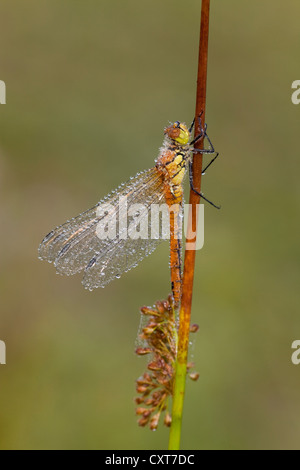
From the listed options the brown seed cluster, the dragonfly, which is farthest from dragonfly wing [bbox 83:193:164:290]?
the brown seed cluster

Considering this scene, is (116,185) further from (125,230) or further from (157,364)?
(157,364)

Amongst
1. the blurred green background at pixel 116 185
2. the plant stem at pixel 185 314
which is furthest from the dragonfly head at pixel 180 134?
the blurred green background at pixel 116 185

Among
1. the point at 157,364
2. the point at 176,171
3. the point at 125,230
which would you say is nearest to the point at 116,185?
the point at 125,230

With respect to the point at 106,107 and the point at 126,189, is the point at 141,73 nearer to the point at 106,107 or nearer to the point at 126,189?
the point at 106,107

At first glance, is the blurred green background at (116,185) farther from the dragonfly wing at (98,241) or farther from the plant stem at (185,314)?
the plant stem at (185,314)

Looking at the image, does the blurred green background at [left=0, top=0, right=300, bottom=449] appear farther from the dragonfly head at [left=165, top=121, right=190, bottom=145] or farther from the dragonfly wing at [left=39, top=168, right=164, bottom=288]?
the dragonfly head at [left=165, top=121, right=190, bottom=145]
